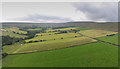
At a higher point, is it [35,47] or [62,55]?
[35,47]

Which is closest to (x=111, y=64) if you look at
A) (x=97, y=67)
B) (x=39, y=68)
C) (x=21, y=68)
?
(x=97, y=67)

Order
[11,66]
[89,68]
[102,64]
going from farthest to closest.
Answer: [11,66], [102,64], [89,68]

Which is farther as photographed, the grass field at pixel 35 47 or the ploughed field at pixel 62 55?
the grass field at pixel 35 47

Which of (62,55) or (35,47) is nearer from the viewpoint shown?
(62,55)

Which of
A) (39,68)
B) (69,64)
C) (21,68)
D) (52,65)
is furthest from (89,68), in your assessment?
(21,68)

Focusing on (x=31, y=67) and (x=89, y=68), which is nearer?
(x=89, y=68)

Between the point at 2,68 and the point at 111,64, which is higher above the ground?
the point at 111,64

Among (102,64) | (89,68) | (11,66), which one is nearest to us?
(89,68)

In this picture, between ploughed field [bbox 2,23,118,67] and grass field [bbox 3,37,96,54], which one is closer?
ploughed field [bbox 2,23,118,67]

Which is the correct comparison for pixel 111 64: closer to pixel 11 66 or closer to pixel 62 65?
pixel 62 65
